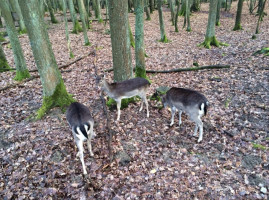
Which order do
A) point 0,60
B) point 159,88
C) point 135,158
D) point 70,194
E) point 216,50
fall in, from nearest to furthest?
point 70,194
point 135,158
point 159,88
point 0,60
point 216,50

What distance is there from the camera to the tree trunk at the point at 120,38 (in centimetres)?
633

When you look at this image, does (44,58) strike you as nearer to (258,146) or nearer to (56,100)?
(56,100)

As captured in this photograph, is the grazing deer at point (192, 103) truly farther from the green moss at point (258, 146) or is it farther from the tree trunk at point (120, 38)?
the tree trunk at point (120, 38)

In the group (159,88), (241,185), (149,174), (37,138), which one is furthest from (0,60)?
(241,185)

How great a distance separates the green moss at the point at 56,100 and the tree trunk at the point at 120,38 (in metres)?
2.06

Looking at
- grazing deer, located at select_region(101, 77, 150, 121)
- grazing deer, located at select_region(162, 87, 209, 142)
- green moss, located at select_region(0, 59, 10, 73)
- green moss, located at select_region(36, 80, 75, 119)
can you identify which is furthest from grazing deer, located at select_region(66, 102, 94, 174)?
green moss, located at select_region(0, 59, 10, 73)

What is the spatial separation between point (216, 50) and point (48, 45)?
37.2 feet

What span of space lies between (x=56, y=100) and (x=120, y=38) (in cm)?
325

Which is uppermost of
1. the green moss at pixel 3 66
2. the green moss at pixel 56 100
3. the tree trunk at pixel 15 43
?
the tree trunk at pixel 15 43

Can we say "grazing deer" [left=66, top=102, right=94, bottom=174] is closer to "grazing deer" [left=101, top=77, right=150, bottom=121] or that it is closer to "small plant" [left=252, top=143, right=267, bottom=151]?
"grazing deer" [left=101, top=77, right=150, bottom=121]

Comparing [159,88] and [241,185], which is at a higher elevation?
[159,88]

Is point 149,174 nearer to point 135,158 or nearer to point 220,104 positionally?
point 135,158

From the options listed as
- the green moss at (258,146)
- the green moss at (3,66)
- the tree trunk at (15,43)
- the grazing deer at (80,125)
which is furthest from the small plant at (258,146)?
the green moss at (3,66)

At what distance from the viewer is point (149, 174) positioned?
4754mm
